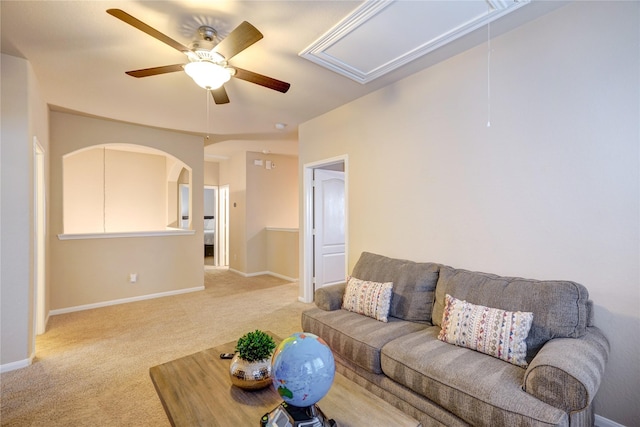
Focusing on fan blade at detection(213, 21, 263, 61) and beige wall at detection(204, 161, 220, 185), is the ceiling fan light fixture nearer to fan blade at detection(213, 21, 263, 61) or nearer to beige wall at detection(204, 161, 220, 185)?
fan blade at detection(213, 21, 263, 61)

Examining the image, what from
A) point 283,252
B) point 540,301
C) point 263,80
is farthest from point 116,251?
point 540,301

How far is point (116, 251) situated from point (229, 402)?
3.92 metres

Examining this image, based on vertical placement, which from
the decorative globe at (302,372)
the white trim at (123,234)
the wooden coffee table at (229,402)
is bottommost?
the wooden coffee table at (229,402)

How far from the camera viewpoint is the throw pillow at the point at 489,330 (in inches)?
64.0

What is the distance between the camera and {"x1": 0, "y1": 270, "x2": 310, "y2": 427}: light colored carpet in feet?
6.31

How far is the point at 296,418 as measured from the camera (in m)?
1.09

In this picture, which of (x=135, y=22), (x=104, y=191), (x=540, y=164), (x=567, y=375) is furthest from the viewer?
(x=104, y=191)

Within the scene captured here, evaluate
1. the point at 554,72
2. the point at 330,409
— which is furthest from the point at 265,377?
the point at 554,72

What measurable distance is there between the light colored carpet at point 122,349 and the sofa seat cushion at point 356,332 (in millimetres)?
935

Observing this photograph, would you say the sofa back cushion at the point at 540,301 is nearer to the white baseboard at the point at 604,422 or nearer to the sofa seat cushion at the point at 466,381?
the sofa seat cushion at the point at 466,381

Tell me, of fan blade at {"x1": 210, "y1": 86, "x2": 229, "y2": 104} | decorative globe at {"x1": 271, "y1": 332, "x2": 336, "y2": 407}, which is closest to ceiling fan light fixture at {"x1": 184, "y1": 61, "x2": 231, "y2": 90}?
fan blade at {"x1": 210, "y1": 86, "x2": 229, "y2": 104}

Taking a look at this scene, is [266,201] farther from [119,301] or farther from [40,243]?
[40,243]

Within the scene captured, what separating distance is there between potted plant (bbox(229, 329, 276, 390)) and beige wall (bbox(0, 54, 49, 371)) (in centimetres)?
236

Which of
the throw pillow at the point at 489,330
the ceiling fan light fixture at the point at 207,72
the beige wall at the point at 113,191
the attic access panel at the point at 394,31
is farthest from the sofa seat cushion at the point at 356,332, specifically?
the beige wall at the point at 113,191
